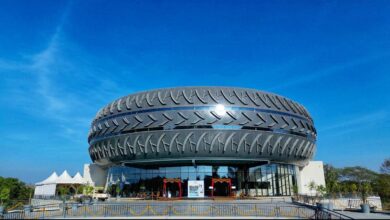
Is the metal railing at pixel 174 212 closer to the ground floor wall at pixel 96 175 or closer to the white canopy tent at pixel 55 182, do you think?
the white canopy tent at pixel 55 182

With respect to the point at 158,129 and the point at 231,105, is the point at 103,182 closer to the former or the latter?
the point at 158,129

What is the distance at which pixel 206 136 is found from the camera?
44.4 metres

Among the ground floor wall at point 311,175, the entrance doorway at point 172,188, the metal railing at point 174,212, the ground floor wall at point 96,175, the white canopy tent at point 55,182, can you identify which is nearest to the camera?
the metal railing at point 174,212

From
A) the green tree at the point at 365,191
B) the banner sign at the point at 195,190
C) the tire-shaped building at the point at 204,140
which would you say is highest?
the tire-shaped building at the point at 204,140

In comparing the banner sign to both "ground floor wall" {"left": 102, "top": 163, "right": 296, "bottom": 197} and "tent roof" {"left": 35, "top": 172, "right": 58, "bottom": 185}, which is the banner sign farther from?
"tent roof" {"left": 35, "top": 172, "right": 58, "bottom": 185}

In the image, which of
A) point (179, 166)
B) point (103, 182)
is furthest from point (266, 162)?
point (103, 182)

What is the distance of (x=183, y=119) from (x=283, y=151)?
17677 mm

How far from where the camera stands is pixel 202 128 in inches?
1759

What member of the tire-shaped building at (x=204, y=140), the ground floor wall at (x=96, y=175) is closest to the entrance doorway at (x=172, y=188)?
the tire-shaped building at (x=204, y=140)

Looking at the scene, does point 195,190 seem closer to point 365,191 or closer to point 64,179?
point 64,179

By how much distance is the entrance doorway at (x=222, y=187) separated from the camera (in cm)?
4547

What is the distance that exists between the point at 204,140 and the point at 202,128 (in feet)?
6.04

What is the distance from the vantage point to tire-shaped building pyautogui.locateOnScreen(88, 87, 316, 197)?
4488 cm

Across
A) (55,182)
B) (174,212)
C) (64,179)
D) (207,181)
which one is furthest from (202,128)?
(55,182)
